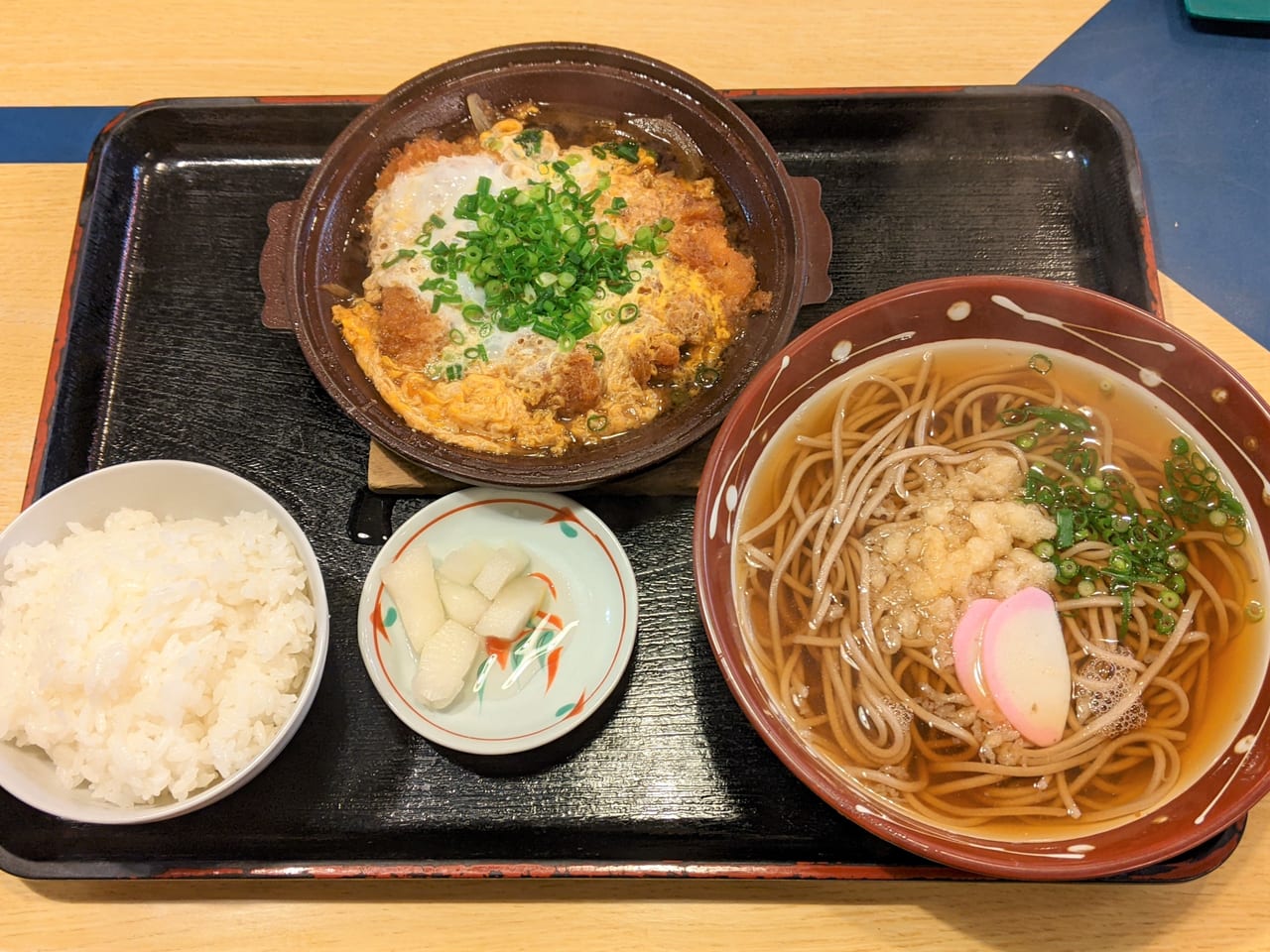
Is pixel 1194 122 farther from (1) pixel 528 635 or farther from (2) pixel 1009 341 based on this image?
(1) pixel 528 635

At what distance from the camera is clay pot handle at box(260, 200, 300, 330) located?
195cm

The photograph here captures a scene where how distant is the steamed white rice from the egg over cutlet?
50cm

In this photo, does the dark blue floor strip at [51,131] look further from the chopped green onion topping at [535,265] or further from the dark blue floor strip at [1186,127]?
the chopped green onion topping at [535,265]

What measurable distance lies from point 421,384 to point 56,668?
2.99ft

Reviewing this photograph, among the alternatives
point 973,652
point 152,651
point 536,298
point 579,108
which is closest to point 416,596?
point 152,651

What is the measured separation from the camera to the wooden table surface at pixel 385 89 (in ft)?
5.60

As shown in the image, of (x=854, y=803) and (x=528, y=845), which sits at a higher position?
(x=854, y=803)

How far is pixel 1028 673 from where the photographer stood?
1597mm

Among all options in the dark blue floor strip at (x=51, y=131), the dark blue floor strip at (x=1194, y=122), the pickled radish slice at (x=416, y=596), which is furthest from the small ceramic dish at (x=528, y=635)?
the dark blue floor strip at (x=1194, y=122)

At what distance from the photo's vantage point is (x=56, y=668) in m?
1.63

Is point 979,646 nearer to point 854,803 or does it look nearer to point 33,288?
point 854,803

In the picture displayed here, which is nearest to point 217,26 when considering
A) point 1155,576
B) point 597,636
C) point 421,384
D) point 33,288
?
point 33,288

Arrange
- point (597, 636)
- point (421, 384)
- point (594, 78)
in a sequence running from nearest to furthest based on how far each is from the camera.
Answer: point (597, 636) → point (421, 384) → point (594, 78)

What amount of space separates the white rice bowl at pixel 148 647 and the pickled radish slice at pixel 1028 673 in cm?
131
